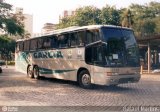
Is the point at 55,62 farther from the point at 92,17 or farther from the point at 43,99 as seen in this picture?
the point at 92,17

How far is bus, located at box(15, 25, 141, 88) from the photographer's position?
46.4ft

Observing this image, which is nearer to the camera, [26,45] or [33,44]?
[33,44]

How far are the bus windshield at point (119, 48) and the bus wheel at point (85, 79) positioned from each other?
1.85 meters

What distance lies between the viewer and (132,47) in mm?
14992

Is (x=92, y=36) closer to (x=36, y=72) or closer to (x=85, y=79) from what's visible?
(x=85, y=79)

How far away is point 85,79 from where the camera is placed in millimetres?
15672

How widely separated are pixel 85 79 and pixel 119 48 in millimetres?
2534

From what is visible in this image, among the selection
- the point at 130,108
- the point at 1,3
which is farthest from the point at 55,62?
the point at 130,108

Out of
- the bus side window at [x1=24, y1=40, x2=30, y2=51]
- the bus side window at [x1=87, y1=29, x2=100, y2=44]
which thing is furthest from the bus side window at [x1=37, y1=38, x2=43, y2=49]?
the bus side window at [x1=87, y1=29, x2=100, y2=44]

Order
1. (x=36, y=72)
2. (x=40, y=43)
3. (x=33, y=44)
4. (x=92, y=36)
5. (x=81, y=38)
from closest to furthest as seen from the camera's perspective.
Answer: (x=92, y=36) < (x=81, y=38) < (x=40, y=43) < (x=36, y=72) < (x=33, y=44)

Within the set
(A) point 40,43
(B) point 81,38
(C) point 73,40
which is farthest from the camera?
(A) point 40,43

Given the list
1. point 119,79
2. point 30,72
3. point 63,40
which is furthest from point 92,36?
point 30,72

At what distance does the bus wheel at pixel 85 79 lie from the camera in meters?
15.5

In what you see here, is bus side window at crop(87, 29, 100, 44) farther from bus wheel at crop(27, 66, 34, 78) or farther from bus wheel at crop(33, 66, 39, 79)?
bus wheel at crop(27, 66, 34, 78)
